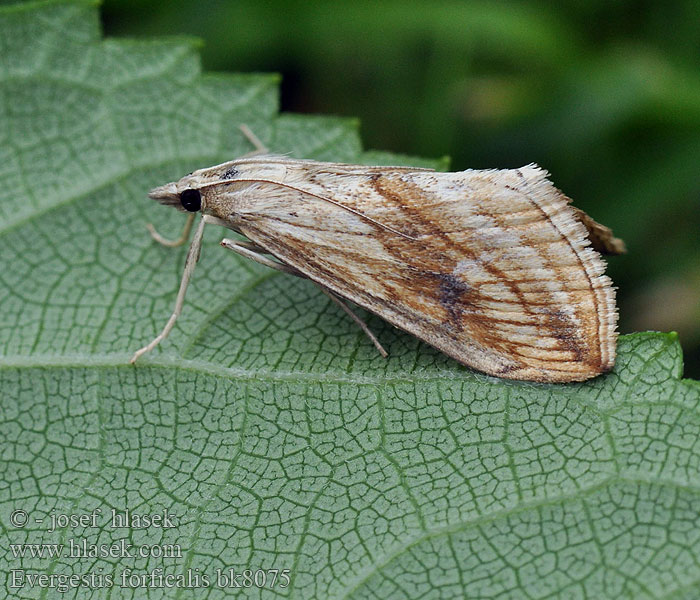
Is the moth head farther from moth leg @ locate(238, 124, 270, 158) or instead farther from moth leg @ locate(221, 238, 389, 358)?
moth leg @ locate(238, 124, 270, 158)

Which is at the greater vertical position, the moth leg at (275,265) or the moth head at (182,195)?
the moth head at (182,195)

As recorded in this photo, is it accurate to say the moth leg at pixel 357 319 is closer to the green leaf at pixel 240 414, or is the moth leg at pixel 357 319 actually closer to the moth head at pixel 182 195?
the green leaf at pixel 240 414

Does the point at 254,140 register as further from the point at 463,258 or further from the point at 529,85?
the point at 529,85

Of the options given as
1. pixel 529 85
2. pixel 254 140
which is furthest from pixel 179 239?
pixel 529 85

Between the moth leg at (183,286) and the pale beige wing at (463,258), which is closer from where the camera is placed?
the pale beige wing at (463,258)

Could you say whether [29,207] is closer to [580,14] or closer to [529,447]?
[529,447]

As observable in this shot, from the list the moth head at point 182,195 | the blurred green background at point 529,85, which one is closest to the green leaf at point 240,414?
the moth head at point 182,195

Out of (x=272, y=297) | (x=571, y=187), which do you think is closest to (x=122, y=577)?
(x=272, y=297)
